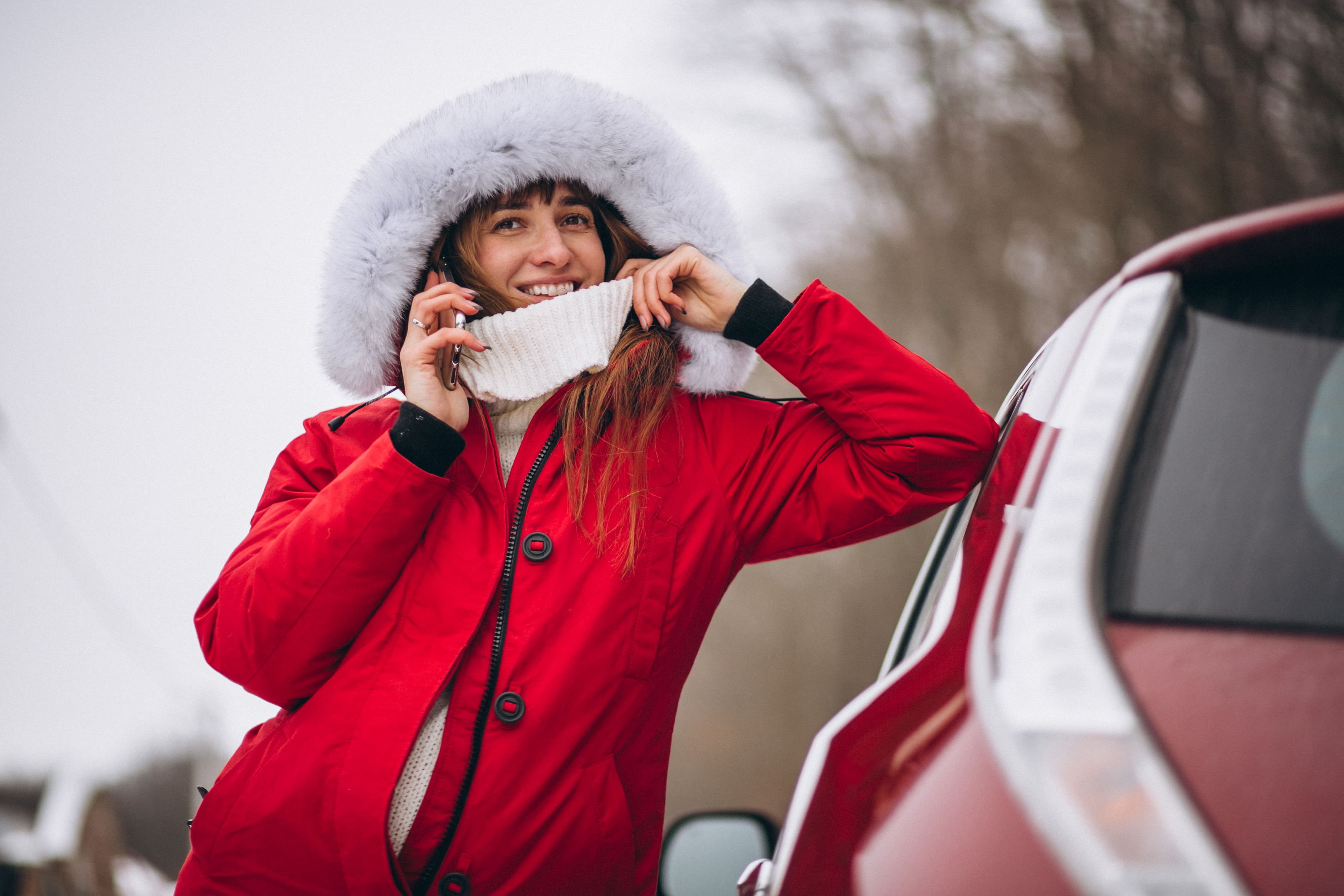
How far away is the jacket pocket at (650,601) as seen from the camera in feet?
6.00

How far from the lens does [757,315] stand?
2.04m

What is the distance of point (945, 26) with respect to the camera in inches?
317

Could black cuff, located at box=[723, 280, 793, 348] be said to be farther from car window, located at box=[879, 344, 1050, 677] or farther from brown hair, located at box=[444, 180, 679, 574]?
car window, located at box=[879, 344, 1050, 677]

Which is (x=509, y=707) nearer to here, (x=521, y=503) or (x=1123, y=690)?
(x=521, y=503)

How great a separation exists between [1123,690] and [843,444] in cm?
126

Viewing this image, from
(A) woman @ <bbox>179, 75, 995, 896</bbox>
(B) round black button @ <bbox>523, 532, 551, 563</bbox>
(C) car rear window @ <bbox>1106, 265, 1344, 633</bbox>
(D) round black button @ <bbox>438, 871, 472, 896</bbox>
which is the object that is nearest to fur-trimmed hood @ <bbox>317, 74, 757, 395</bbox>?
(A) woman @ <bbox>179, 75, 995, 896</bbox>

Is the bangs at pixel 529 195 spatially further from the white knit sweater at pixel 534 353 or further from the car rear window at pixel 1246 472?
the car rear window at pixel 1246 472

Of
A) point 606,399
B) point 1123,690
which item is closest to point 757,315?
point 606,399

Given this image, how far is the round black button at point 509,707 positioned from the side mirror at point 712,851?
47cm

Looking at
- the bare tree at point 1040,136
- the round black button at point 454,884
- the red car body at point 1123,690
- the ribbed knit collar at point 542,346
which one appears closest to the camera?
the red car body at point 1123,690

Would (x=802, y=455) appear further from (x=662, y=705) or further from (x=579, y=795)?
(x=579, y=795)

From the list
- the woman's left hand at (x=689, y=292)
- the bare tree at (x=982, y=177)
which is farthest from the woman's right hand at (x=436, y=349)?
the bare tree at (x=982, y=177)

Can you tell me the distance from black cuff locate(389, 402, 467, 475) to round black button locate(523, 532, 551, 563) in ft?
0.73

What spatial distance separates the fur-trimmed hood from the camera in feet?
7.20
